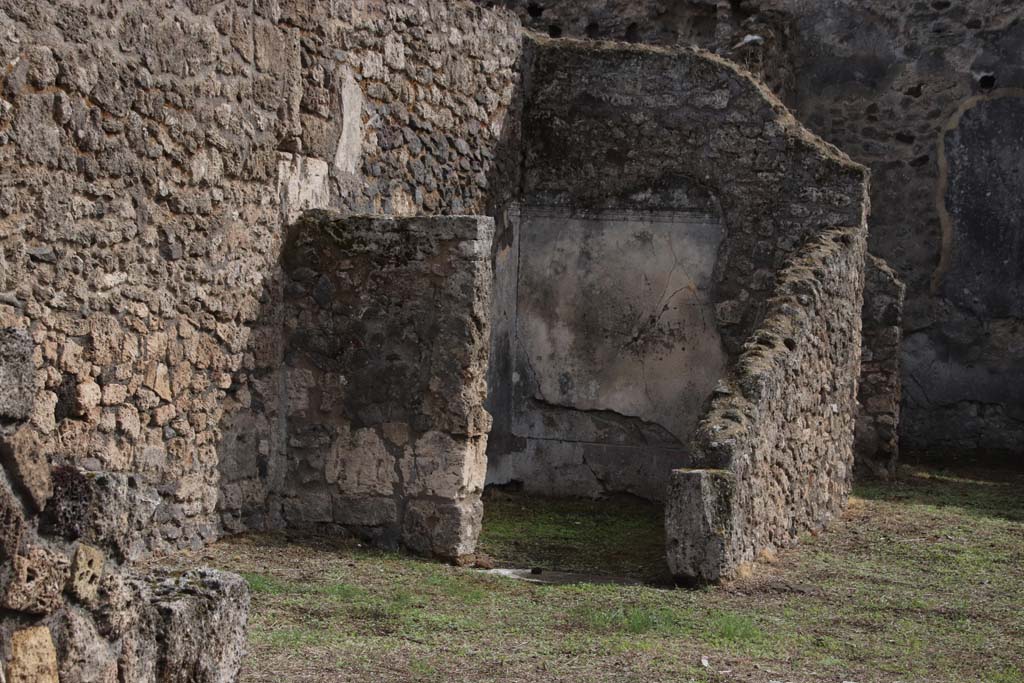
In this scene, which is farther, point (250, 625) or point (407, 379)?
point (407, 379)

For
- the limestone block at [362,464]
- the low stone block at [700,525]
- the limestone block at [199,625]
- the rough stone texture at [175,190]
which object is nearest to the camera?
the limestone block at [199,625]

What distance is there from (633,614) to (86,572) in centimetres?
345

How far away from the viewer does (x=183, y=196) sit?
6488 millimetres

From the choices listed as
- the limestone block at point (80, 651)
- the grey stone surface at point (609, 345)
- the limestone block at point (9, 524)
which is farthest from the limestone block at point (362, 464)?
the limestone block at point (9, 524)

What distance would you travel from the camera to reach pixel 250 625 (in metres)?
5.45

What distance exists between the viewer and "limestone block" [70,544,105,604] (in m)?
2.90

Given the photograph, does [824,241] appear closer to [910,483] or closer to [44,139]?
[910,483]

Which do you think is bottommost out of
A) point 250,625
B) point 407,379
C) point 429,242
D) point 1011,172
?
point 250,625

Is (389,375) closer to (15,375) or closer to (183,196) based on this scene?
(183,196)

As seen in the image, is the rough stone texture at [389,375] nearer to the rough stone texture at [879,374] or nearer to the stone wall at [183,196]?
the stone wall at [183,196]

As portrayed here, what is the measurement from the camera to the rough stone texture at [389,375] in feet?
23.2

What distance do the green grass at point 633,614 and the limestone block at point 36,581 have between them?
2030 mm

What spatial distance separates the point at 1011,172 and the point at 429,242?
7.70 m

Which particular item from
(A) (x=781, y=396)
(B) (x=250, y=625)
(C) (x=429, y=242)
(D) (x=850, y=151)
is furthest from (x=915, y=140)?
(B) (x=250, y=625)
